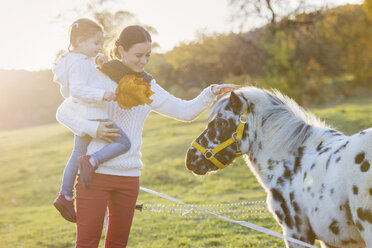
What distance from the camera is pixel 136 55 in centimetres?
311

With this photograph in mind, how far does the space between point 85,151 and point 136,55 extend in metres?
0.91

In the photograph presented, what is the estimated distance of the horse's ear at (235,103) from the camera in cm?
330

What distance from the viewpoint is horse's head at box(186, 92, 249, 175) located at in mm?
3359

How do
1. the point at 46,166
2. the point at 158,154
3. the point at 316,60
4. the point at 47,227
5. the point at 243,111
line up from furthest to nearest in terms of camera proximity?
the point at 316,60 → the point at 46,166 → the point at 158,154 → the point at 47,227 → the point at 243,111

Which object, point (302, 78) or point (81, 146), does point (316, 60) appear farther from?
point (81, 146)

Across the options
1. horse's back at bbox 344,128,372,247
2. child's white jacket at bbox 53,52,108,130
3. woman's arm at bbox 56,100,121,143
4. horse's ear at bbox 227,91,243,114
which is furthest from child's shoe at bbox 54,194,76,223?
horse's back at bbox 344,128,372,247

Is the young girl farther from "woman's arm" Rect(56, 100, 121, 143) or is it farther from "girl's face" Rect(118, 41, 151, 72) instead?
"girl's face" Rect(118, 41, 151, 72)

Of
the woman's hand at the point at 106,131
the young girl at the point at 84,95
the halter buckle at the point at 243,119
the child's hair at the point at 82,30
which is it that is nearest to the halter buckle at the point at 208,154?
→ the halter buckle at the point at 243,119

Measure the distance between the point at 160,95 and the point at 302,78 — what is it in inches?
898

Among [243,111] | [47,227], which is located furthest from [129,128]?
[47,227]

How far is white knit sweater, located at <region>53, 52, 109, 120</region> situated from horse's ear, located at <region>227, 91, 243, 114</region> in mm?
1063

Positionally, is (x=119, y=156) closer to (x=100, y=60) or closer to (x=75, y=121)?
(x=75, y=121)

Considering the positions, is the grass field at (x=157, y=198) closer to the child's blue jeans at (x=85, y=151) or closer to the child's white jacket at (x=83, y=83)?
the child's blue jeans at (x=85, y=151)

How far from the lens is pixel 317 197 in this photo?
2838 millimetres
